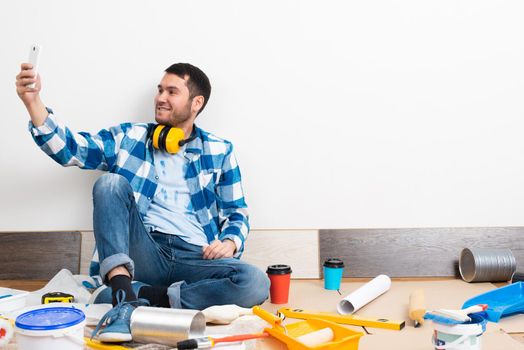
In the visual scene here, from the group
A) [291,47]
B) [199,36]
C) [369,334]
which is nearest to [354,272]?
[369,334]

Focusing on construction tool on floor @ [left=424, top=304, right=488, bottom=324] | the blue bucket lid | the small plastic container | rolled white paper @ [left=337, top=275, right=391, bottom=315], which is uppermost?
the blue bucket lid

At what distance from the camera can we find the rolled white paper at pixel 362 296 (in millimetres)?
1542

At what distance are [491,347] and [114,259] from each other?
956 mm

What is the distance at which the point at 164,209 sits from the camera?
178 centimetres

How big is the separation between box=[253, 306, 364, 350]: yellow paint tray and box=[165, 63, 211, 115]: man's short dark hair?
0.88 m

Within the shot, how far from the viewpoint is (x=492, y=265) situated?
6.19ft

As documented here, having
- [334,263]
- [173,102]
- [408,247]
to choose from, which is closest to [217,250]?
[334,263]

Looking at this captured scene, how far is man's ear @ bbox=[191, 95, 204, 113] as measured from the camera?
1885 millimetres

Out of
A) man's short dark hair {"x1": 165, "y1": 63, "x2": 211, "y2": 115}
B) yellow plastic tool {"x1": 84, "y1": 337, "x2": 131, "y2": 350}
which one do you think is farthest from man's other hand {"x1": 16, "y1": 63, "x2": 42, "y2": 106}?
yellow plastic tool {"x1": 84, "y1": 337, "x2": 131, "y2": 350}

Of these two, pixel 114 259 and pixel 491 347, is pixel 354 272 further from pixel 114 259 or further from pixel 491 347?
pixel 114 259

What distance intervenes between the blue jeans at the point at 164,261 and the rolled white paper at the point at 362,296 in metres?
0.23

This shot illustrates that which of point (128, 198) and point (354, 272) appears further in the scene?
point (354, 272)

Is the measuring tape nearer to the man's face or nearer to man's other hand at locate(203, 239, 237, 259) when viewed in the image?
man's other hand at locate(203, 239, 237, 259)

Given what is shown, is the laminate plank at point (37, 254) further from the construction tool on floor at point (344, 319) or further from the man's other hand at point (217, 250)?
the construction tool on floor at point (344, 319)
